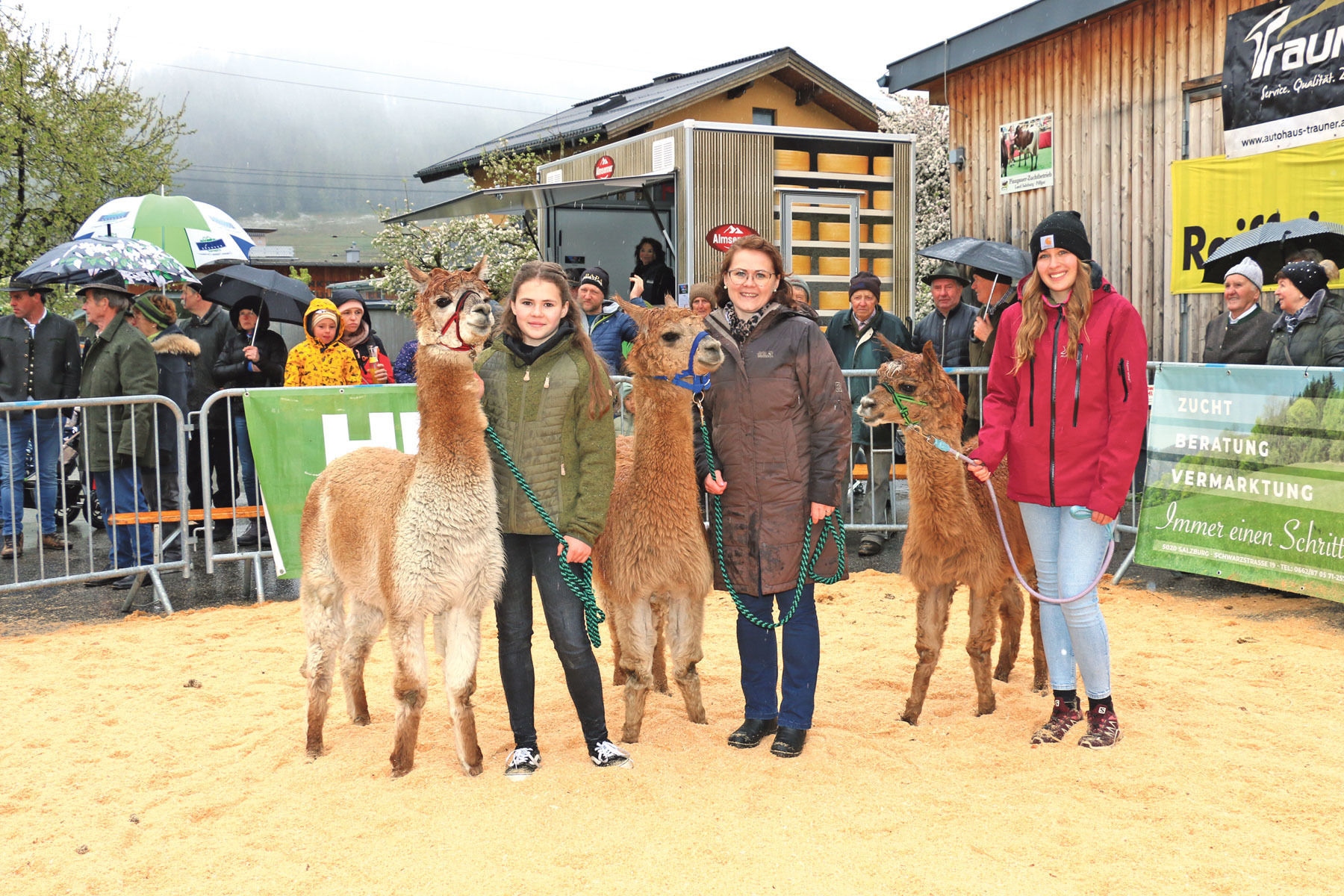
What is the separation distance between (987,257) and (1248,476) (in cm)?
267

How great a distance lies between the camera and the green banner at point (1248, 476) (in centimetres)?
535

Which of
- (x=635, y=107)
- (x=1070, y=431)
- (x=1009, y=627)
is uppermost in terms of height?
(x=635, y=107)

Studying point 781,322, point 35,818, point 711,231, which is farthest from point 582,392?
point 711,231

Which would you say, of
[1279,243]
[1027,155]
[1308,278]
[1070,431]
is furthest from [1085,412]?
[1027,155]

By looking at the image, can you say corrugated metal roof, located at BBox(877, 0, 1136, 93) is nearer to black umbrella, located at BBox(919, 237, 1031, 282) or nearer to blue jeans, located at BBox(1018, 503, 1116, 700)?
black umbrella, located at BBox(919, 237, 1031, 282)

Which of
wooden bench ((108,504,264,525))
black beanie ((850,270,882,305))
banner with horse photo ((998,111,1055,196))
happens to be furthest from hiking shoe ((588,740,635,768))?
banner with horse photo ((998,111,1055,196))

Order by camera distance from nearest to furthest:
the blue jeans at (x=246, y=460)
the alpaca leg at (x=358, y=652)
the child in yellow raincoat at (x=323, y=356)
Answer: the alpaca leg at (x=358, y=652) → the child in yellow raincoat at (x=323, y=356) → the blue jeans at (x=246, y=460)

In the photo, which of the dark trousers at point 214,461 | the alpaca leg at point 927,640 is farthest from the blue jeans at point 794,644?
the dark trousers at point 214,461

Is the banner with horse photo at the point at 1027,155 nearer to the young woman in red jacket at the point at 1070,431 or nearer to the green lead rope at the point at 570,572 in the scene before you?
the young woman in red jacket at the point at 1070,431

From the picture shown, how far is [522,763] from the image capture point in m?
3.66

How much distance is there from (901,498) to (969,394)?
1.45 meters

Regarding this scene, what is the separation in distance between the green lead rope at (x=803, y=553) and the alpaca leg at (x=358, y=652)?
1395 millimetres

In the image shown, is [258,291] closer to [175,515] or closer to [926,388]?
[175,515]

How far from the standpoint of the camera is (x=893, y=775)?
142 inches
